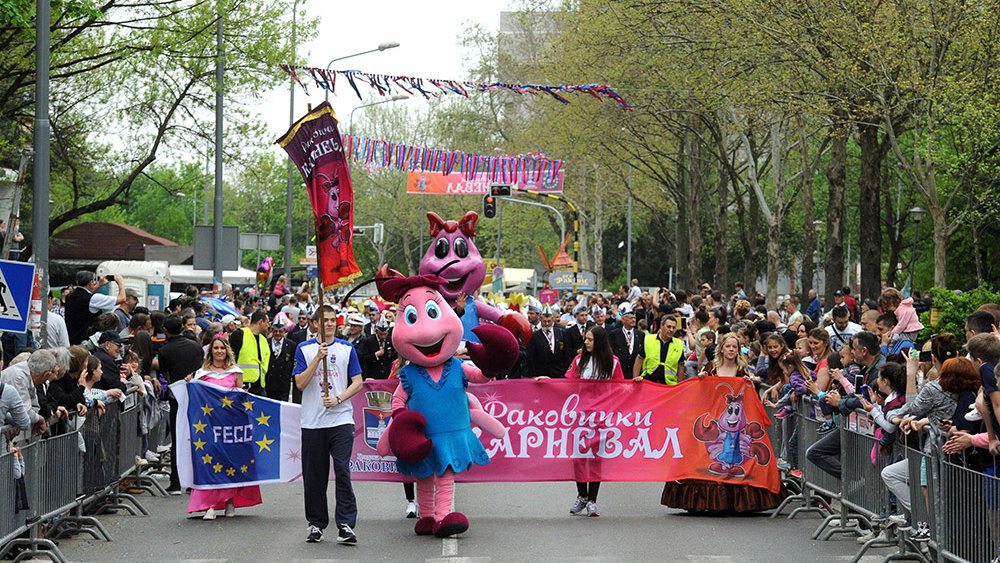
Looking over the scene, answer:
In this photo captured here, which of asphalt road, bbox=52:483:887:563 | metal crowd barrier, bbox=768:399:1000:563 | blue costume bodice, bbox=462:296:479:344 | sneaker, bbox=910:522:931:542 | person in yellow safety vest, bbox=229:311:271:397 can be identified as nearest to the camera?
metal crowd barrier, bbox=768:399:1000:563

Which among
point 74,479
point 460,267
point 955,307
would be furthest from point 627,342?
point 74,479

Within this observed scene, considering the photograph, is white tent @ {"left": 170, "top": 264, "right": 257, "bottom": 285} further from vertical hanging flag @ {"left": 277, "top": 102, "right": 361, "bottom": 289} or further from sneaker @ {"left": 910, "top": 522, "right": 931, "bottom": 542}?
sneaker @ {"left": 910, "top": 522, "right": 931, "bottom": 542}

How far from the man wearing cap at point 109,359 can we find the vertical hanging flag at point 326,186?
314 centimetres

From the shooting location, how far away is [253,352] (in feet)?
60.7

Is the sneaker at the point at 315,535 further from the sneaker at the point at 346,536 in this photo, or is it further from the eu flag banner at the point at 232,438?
the eu flag banner at the point at 232,438

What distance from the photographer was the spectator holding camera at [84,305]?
18.7 metres

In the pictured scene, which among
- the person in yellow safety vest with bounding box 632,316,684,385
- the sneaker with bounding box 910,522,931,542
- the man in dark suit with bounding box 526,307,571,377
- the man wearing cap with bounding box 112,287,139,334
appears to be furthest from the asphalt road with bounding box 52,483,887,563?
the man in dark suit with bounding box 526,307,571,377

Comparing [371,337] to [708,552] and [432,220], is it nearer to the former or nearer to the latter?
[432,220]

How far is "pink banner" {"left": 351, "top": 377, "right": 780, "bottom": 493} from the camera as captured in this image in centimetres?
1367

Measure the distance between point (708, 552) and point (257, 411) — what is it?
4304 millimetres

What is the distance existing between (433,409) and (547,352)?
354 inches

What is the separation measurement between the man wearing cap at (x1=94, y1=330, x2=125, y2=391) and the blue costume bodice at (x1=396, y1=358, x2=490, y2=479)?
10.9ft

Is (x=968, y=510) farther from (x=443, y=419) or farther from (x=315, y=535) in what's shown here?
(x=315, y=535)

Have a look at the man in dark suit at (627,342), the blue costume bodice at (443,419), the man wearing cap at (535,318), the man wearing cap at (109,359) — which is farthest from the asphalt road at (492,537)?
the man wearing cap at (535,318)
